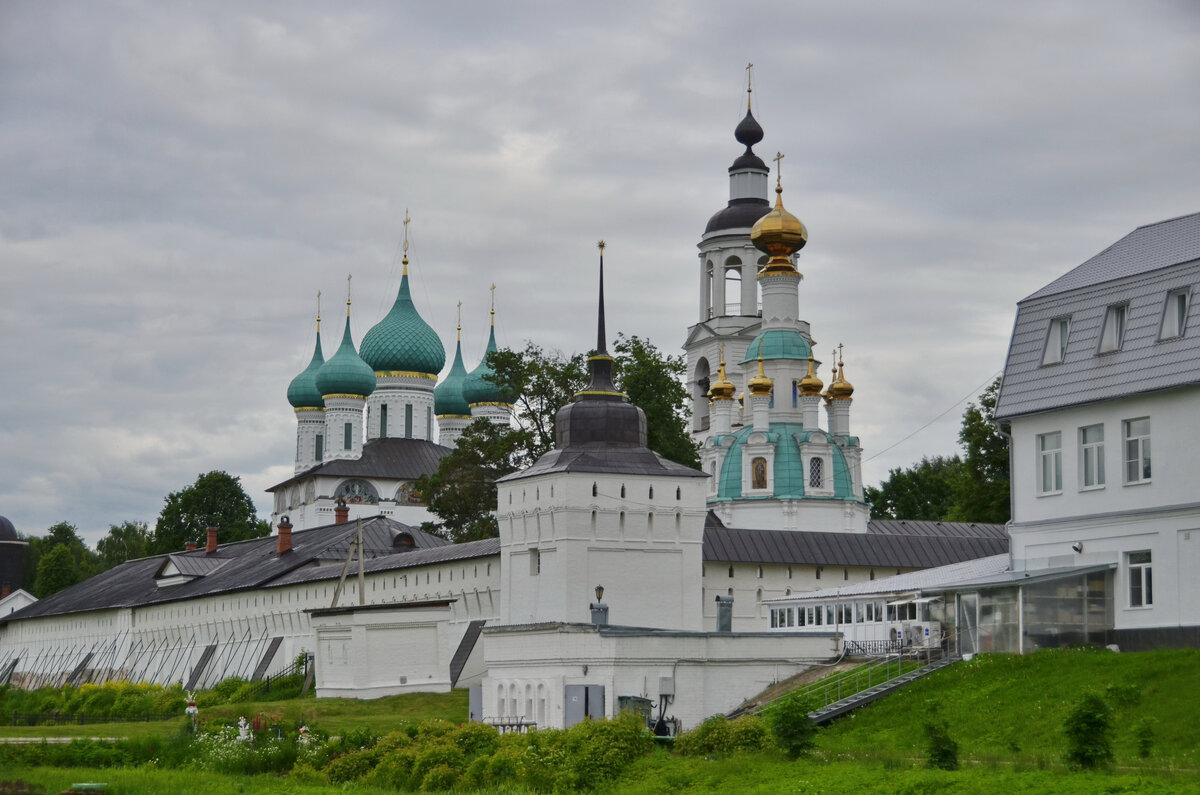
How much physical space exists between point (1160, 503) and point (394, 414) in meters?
77.6

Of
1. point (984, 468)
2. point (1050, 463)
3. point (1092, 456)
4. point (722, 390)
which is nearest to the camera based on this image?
point (1092, 456)

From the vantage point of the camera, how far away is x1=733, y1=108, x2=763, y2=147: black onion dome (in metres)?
87.9

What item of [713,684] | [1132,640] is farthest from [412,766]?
[1132,640]

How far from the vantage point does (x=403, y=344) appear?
10412 cm

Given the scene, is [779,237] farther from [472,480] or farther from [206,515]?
[206,515]

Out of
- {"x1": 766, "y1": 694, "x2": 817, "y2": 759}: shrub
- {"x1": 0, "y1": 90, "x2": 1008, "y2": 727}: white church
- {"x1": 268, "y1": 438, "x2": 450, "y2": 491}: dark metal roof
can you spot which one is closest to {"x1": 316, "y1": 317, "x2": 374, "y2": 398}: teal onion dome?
{"x1": 0, "y1": 90, "x2": 1008, "y2": 727}: white church

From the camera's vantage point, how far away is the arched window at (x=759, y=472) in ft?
220

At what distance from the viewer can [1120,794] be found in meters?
19.7

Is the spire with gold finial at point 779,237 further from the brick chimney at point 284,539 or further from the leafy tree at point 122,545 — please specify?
the leafy tree at point 122,545

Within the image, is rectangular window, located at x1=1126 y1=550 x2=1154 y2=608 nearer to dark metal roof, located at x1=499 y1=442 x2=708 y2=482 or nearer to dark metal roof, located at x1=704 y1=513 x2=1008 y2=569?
dark metal roof, located at x1=499 y1=442 x2=708 y2=482

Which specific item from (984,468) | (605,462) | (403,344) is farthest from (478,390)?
(605,462)

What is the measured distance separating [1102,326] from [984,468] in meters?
31.2

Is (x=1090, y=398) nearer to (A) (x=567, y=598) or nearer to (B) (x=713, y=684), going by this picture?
(B) (x=713, y=684)

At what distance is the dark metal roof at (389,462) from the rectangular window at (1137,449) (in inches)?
2838
